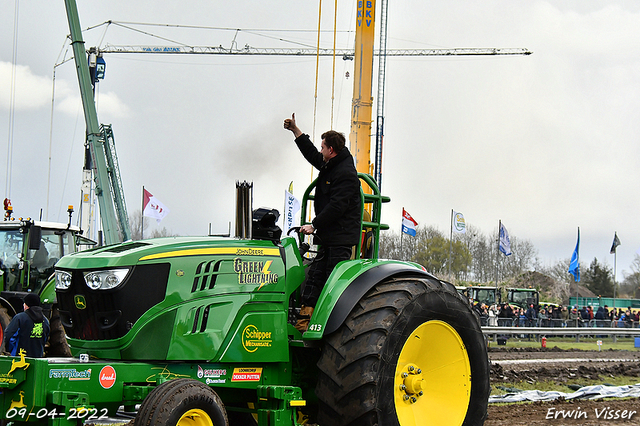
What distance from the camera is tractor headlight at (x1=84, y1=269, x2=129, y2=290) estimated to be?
4.89 metres

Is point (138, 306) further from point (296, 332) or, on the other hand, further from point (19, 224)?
point (19, 224)

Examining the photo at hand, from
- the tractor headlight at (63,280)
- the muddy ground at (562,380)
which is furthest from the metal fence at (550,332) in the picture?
the tractor headlight at (63,280)

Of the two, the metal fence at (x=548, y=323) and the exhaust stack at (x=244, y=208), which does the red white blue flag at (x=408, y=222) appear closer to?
the metal fence at (x=548, y=323)

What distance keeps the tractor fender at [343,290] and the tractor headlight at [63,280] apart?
1.81 metres

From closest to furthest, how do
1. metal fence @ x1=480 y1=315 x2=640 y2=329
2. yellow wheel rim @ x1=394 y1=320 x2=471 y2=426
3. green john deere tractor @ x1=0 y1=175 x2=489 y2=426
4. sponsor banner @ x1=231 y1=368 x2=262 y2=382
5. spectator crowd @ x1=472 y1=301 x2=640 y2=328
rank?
1. green john deere tractor @ x1=0 y1=175 x2=489 y2=426
2. sponsor banner @ x1=231 y1=368 x2=262 y2=382
3. yellow wheel rim @ x1=394 y1=320 x2=471 y2=426
4. metal fence @ x1=480 y1=315 x2=640 y2=329
5. spectator crowd @ x1=472 y1=301 x2=640 y2=328

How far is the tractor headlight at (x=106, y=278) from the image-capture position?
4.89m

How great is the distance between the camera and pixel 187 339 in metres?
4.94

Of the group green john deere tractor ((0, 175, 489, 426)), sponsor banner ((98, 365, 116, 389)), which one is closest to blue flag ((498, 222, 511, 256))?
green john deere tractor ((0, 175, 489, 426))

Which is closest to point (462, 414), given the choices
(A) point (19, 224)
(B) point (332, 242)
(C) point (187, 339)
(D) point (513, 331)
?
(B) point (332, 242)

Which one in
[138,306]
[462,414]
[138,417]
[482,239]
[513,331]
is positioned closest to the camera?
[138,417]

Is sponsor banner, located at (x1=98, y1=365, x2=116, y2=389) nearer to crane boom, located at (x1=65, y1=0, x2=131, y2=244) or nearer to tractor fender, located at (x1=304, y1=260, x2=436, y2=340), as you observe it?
tractor fender, located at (x1=304, y1=260, x2=436, y2=340)

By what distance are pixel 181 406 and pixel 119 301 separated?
945mm

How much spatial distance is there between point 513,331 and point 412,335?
19.6 meters

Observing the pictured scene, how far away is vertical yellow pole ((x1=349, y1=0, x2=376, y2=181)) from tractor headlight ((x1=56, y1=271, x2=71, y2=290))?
12.8 m
